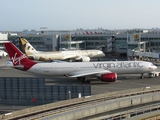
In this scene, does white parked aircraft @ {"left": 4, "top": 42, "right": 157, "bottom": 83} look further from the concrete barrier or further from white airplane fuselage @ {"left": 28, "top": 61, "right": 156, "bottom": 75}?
the concrete barrier

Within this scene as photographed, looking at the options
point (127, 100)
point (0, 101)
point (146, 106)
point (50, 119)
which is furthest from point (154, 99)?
point (0, 101)

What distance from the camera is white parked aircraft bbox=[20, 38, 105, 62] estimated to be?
257ft

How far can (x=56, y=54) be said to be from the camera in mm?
80250

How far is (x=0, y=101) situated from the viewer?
34062 millimetres

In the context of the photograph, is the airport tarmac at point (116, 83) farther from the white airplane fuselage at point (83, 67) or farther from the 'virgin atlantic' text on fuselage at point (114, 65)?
the 'virgin atlantic' text on fuselage at point (114, 65)

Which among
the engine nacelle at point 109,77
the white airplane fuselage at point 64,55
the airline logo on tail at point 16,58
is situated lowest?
the engine nacelle at point 109,77

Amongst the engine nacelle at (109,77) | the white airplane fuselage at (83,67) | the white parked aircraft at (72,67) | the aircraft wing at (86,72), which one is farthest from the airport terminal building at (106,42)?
the engine nacelle at (109,77)

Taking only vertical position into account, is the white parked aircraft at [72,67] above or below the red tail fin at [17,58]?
below

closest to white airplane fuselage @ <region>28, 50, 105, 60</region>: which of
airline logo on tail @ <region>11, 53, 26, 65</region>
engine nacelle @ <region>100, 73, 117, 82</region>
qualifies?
airline logo on tail @ <region>11, 53, 26, 65</region>

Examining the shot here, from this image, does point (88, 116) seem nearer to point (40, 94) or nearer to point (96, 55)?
point (40, 94)

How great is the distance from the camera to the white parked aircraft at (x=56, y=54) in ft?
257

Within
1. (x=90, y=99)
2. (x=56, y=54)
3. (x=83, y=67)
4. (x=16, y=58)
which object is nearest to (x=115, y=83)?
(x=83, y=67)

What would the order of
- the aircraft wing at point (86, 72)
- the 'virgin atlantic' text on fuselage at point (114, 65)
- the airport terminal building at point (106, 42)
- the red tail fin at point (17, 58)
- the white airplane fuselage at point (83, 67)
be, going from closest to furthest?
the aircraft wing at point (86, 72), the white airplane fuselage at point (83, 67), the red tail fin at point (17, 58), the 'virgin atlantic' text on fuselage at point (114, 65), the airport terminal building at point (106, 42)

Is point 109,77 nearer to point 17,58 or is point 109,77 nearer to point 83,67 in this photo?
point 83,67
